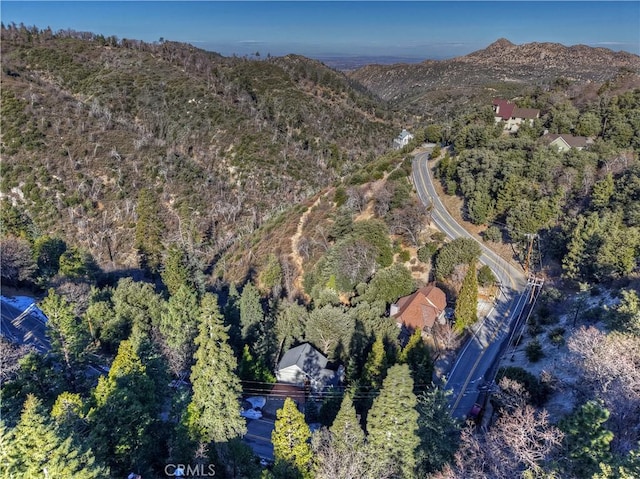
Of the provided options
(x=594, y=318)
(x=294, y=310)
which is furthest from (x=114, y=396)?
(x=594, y=318)

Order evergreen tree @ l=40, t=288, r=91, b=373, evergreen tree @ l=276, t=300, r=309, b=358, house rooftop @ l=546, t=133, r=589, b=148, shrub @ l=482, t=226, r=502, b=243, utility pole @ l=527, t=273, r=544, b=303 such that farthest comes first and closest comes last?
house rooftop @ l=546, t=133, r=589, b=148 < shrub @ l=482, t=226, r=502, b=243 < utility pole @ l=527, t=273, r=544, b=303 < evergreen tree @ l=276, t=300, r=309, b=358 < evergreen tree @ l=40, t=288, r=91, b=373

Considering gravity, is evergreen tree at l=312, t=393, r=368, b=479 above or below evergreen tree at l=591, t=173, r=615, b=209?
below

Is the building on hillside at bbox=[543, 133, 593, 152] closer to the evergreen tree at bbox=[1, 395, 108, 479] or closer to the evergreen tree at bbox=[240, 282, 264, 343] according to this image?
the evergreen tree at bbox=[240, 282, 264, 343]

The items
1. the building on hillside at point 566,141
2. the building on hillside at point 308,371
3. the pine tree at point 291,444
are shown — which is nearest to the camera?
the pine tree at point 291,444

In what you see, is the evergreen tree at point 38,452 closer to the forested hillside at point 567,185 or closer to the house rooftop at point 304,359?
the house rooftop at point 304,359

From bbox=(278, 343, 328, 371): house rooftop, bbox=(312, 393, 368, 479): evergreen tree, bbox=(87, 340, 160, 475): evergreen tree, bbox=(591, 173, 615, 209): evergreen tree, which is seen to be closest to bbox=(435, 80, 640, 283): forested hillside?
bbox=(591, 173, 615, 209): evergreen tree

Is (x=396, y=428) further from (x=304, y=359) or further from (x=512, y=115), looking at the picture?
(x=512, y=115)

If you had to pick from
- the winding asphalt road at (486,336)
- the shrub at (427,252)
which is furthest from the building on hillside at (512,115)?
the shrub at (427,252)
